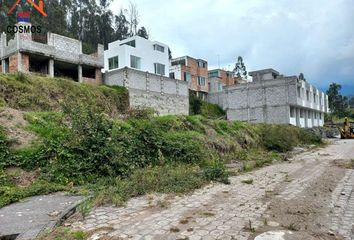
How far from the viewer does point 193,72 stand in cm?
4322

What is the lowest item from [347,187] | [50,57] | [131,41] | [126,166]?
[347,187]

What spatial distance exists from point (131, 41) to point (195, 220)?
28902 mm

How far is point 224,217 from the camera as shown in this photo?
5.27 metres


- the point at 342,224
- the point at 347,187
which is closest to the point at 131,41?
the point at 347,187

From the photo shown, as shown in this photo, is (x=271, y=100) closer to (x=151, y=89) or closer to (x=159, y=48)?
(x=159, y=48)

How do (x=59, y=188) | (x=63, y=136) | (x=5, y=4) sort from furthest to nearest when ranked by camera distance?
1. (x=5, y=4)
2. (x=63, y=136)
3. (x=59, y=188)

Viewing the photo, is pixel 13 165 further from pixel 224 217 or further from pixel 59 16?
pixel 59 16

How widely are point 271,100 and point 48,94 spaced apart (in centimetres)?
2688

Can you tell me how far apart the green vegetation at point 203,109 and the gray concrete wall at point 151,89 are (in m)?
7.63

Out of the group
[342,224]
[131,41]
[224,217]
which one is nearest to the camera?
[342,224]

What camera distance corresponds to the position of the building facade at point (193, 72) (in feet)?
135

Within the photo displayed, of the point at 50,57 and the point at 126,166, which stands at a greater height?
the point at 50,57

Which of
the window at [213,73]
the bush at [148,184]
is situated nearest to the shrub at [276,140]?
the bush at [148,184]

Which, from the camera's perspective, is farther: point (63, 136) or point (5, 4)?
point (5, 4)
